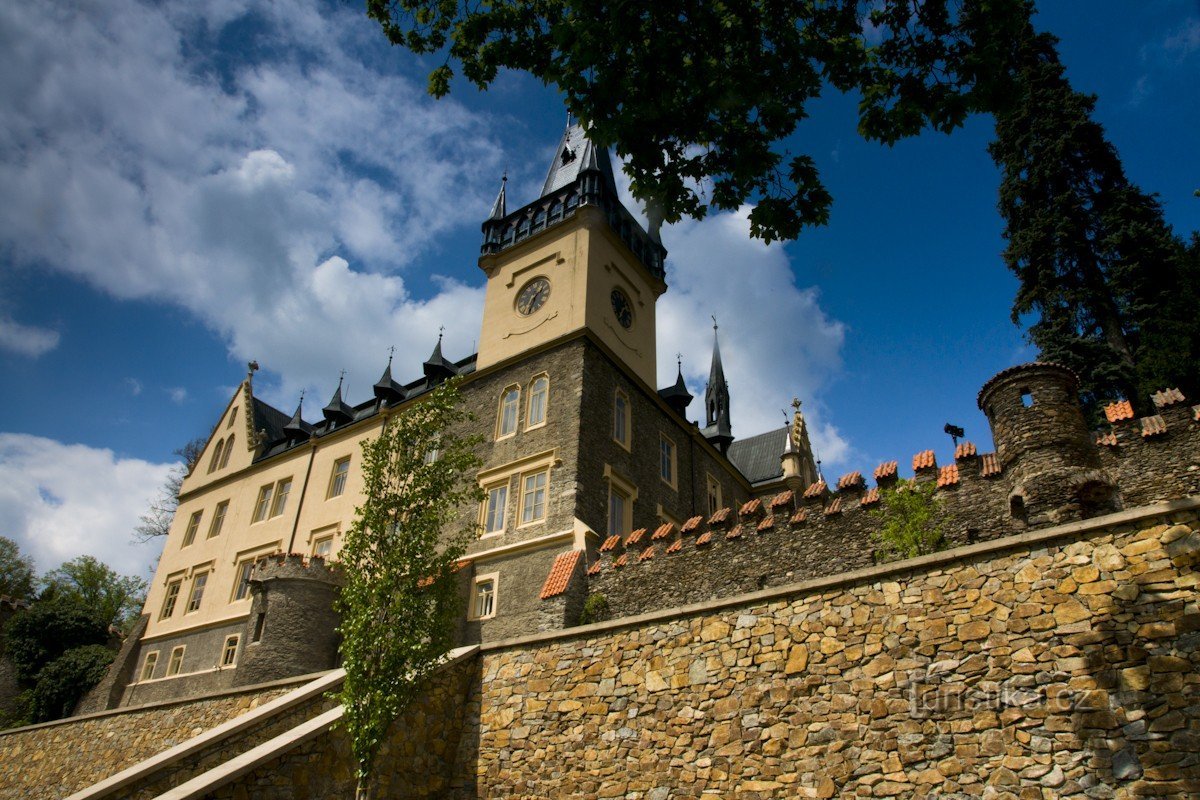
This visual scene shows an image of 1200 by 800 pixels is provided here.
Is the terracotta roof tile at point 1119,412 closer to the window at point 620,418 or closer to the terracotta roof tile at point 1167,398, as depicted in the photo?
the terracotta roof tile at point 1167,398

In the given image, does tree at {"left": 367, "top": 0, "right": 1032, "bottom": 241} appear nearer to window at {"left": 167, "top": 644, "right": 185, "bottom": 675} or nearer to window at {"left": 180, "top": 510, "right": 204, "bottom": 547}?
window at {"left": 167, "top": 644, "right": 185, "bottom": 675}

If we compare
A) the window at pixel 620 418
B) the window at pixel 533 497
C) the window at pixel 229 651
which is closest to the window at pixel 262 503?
the window at pixel 229 651

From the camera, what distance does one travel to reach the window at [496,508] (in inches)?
832

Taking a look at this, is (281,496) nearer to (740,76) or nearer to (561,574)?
(561,574)

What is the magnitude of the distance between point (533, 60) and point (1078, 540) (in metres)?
8.28

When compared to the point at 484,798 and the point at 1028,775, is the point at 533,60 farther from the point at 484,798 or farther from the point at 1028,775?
the point at 484,798

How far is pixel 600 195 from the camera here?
26.0m

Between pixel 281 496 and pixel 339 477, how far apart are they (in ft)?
11.3

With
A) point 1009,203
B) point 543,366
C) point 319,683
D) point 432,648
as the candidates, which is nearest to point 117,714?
point 319,683

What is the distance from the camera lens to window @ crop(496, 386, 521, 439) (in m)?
22.8

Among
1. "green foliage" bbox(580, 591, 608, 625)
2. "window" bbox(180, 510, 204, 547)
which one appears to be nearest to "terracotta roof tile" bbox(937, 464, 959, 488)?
"green foliage" bbox(580, 591, 608, 625)

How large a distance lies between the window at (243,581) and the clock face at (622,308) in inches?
634

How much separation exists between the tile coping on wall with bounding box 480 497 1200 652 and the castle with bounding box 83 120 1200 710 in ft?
9.05

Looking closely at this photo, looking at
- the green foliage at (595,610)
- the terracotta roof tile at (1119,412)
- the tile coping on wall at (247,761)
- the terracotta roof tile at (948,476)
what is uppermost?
the terracotta roof tile at (1119,412)
